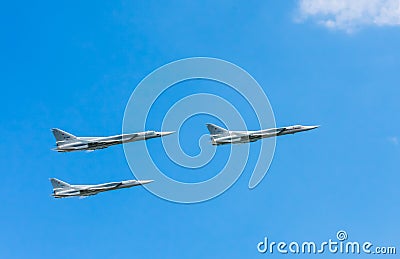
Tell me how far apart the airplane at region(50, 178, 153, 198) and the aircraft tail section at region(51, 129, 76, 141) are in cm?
1238

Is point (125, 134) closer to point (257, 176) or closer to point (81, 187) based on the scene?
point (81, 187)

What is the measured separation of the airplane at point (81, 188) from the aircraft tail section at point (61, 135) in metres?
12.4

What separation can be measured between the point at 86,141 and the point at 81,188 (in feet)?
44.3

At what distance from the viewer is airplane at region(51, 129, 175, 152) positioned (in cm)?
18962

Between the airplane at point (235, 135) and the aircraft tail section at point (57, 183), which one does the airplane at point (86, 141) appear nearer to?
the aircraft tail section at point (57, 183)

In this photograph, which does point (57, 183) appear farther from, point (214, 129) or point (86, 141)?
point (214, 129)

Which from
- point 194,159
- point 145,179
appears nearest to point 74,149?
Answer: point 145,179

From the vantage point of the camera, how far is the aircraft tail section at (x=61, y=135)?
7539 inches

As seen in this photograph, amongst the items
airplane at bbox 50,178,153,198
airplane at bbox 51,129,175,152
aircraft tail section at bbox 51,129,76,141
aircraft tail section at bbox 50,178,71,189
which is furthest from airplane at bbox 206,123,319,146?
aircraft tail section at bbox 50,178,71,189

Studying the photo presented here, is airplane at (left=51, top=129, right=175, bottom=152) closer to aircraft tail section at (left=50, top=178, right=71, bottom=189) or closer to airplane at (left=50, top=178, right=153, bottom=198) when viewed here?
aircraft tail section at (left=50, top=178, right=71, bottom=189)

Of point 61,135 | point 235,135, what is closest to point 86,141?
point 61,135

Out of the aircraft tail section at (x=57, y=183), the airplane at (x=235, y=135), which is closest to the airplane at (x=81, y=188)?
the aircraft tail section at (x=57, y=183)

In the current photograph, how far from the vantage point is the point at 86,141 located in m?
191

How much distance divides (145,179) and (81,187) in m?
27.4
